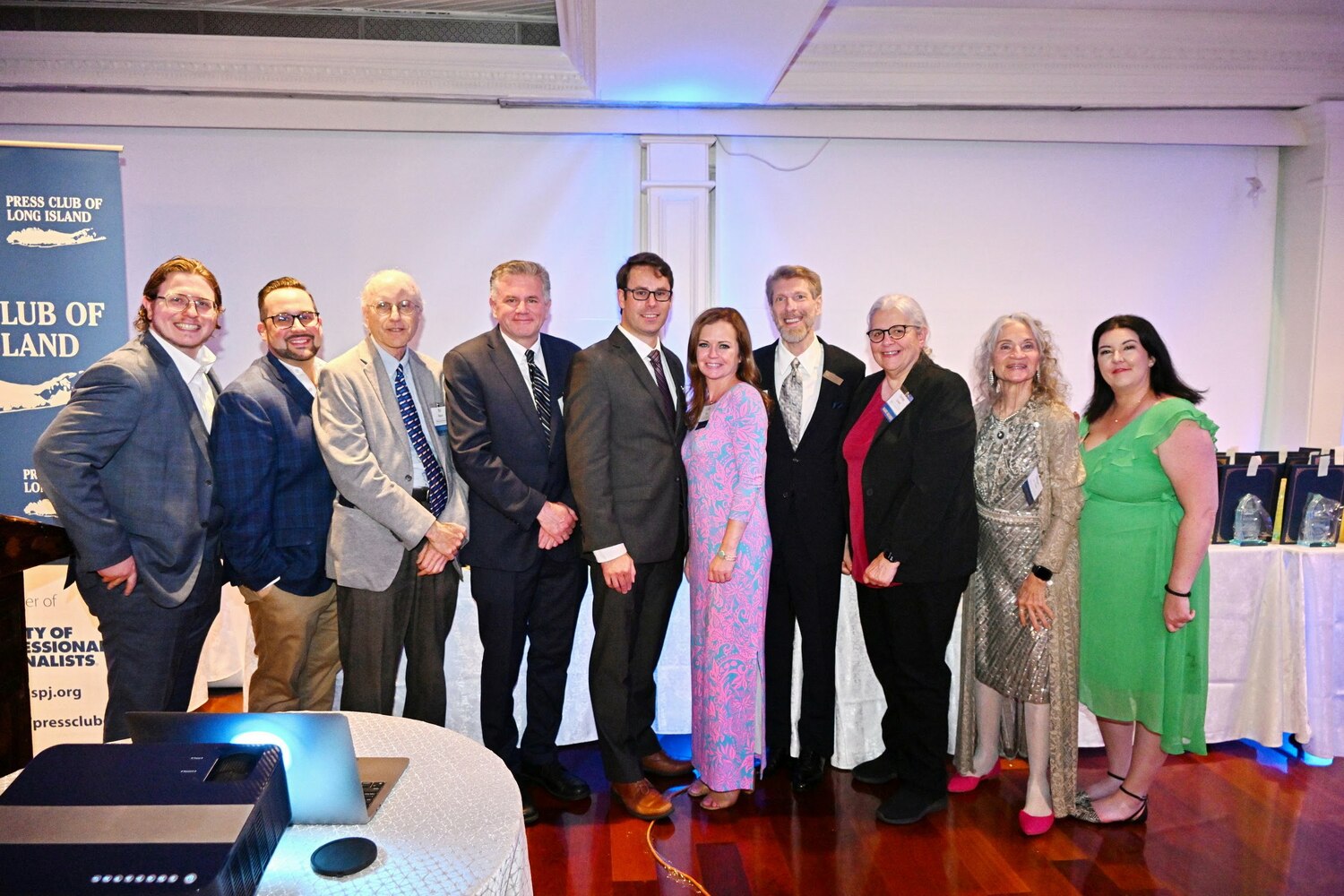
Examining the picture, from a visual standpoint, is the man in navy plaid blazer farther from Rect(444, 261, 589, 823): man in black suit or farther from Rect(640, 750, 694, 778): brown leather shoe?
Rect(640, 750, 694, 778): brown leather shoe

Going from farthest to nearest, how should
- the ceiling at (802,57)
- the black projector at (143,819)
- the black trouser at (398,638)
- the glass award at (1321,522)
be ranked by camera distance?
the ceiling at (802,57) < the glass award at (1321,522) < the black trouser at (398,638) < the black projector at (143,819)

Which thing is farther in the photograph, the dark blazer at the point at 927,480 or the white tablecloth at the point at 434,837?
the dark blazer at the point at 927,480

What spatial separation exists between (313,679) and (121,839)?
169 centimetres

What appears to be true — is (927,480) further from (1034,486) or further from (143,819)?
(143,819)

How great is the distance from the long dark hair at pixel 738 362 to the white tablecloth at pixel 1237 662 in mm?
898

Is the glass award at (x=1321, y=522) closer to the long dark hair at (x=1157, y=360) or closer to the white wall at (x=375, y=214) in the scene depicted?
the long dark hair at (x=1157, y=360)

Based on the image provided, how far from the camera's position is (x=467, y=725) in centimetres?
309

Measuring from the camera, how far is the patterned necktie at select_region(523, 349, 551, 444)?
2.64 metres

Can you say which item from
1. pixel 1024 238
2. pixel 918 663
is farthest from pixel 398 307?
pixel 1024 238

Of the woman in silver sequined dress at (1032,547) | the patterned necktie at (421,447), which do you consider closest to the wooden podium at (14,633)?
the patterned necktie at (421,447)

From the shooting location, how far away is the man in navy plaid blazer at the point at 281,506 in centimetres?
228

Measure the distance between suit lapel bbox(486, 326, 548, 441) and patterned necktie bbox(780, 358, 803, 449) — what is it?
2.70 ft

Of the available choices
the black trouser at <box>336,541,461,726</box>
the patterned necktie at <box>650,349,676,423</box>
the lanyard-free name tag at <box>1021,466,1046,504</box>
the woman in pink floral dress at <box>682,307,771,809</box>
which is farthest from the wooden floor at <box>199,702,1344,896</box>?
the patterned necktie at <box>650,349,676,423</box>

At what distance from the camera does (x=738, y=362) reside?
8.70ft
